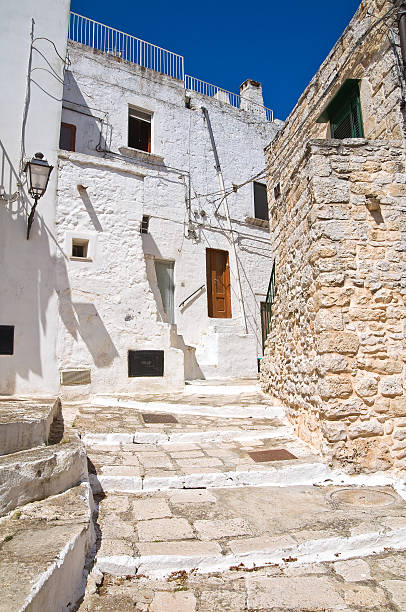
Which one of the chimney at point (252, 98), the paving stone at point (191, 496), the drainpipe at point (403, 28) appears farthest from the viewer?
the chimney at point (252, 98)

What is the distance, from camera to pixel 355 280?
4.63 metres

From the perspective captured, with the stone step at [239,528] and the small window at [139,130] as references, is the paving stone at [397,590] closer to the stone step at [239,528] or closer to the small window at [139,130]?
the stone step at [239,528]

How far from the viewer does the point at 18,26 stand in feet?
Result: 27.3

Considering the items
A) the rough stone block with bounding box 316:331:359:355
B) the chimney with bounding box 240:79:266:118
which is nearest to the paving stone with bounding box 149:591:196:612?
the rough stone block with bounding box 316:331:359:355

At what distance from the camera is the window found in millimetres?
5793

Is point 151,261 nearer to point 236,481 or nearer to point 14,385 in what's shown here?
point 14,385

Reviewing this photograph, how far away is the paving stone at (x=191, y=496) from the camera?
3.34 meters

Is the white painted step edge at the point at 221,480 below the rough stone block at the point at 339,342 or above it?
below

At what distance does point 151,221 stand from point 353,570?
10113 mm

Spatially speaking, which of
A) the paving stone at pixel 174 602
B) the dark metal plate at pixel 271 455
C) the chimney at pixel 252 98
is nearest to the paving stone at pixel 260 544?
the paving stone at pixel 174 602

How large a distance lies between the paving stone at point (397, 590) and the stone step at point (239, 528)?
0.35m

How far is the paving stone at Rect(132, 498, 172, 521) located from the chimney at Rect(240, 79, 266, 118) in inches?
568

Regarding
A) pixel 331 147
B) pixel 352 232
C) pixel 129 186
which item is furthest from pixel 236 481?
pixel 129 186

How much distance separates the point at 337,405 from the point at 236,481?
134 centimetres
